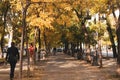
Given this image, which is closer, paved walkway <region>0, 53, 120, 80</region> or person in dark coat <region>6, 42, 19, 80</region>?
person in dark coat <region>6, 42, 19, 80</region>

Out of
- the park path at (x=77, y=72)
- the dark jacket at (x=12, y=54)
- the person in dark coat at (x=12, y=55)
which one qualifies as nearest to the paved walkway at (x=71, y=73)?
the park path at (x=77, y=72)

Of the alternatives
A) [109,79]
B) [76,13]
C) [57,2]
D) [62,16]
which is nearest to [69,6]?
[57,2]

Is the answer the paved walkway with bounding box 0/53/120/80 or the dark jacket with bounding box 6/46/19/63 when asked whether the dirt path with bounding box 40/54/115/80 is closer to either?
the paved walkway with bounding box 0/53/120/80

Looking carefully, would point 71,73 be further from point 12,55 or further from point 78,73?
point 12,55

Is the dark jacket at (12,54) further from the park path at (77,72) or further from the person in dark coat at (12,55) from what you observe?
the park path at (77,72)

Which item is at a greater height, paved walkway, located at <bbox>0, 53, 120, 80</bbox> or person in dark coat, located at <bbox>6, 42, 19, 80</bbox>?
person in dark coat, located at <bbox>6, 42, 19, 80</bbox>

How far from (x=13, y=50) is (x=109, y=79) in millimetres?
5448

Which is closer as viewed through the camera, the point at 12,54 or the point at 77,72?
the point at 12,54

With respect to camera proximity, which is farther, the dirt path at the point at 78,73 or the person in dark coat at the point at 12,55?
the dirt path at the point at 78,73

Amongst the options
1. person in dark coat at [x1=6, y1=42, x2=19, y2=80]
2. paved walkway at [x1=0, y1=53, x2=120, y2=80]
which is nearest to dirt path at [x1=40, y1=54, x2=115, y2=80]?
paved walkway at [x1=0, y1=53, x2=120, y2=80]

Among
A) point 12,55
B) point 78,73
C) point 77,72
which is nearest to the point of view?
point 12,55

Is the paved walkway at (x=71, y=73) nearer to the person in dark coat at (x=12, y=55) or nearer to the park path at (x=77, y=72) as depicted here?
the park path at (x=77, y=72)

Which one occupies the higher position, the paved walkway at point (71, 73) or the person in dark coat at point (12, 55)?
the person in dark coat at point (12, 55)

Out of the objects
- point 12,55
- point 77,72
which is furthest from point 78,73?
point 12,55
